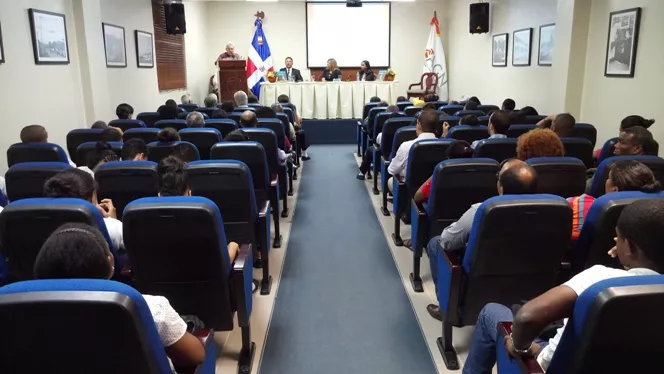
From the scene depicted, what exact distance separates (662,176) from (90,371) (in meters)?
2.85

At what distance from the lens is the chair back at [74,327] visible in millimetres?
1062

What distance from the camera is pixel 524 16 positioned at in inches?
309

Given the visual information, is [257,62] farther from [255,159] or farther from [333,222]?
[255,159]

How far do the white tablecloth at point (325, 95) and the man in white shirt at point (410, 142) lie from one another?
5.34 m

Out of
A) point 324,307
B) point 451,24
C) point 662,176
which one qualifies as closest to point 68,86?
point 324,307

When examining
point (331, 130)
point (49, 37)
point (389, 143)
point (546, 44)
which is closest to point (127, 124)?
point (49, 37)

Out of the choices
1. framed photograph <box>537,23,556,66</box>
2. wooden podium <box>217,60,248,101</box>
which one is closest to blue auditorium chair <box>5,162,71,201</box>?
framed photograph <box>537,23,556,66</box>

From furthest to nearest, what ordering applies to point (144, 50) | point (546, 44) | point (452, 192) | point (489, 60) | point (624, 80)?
point (489, 60)
point (144, 50)
point (546, 44)
point (624, 80)
point (452, 192)

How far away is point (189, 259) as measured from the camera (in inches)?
79.7

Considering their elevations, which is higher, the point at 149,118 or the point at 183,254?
the point at 149,118

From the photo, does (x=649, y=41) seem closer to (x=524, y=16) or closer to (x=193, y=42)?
(x=524, y=16)

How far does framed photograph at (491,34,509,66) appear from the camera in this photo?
28.4 feet

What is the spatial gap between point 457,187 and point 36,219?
6.89 feet

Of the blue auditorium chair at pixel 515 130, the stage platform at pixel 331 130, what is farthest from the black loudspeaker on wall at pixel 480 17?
the blue auditorium chair at pixel 515 130
